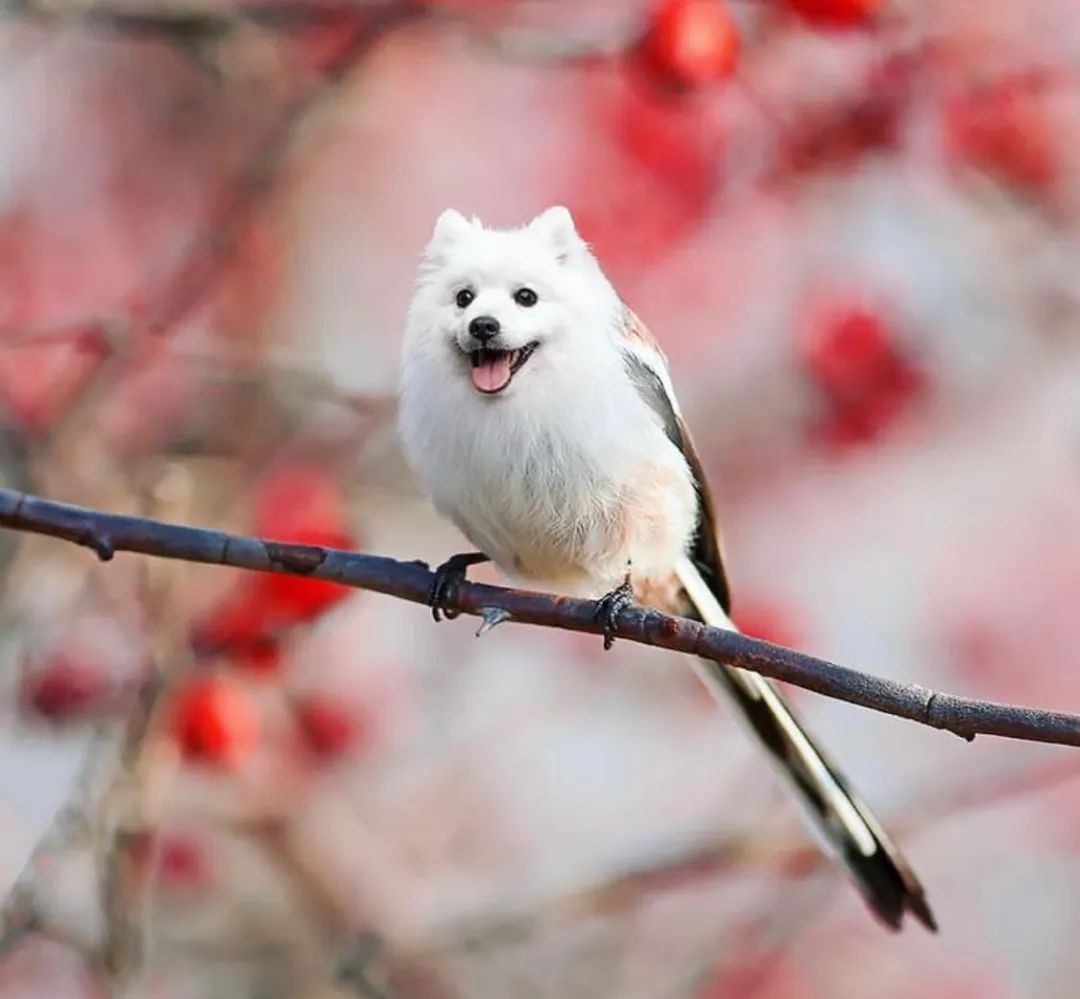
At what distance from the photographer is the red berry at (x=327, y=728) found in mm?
3305

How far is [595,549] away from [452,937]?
1149 mm

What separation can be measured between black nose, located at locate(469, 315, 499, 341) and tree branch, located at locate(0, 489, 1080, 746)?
0.27 metres

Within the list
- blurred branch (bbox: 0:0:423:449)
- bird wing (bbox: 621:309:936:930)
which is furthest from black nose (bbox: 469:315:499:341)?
blurred branch (bbox: 0:0:423:449)

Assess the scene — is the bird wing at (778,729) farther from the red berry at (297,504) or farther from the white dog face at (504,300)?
the red berry at (297,504)

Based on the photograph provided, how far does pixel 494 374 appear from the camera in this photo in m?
1.72

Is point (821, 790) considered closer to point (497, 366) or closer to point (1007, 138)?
point (497, 366)

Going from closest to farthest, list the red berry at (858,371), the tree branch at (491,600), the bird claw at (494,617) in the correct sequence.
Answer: the tree branch at (491,600) < the bird claw at (494,617) < the red berry at (858,371)

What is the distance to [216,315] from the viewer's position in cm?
370

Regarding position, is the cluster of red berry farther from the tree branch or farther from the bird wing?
the tree branch

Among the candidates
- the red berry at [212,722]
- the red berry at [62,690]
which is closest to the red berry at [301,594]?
the red berry at [212,722]

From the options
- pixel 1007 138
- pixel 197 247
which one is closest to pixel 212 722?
pixel 197 247

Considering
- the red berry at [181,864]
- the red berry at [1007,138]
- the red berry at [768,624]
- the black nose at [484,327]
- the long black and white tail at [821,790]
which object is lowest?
the long black and white tail at [821,790]

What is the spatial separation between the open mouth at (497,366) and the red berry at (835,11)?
1041 millimetres

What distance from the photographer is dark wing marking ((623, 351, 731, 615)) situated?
1879 millimetres
